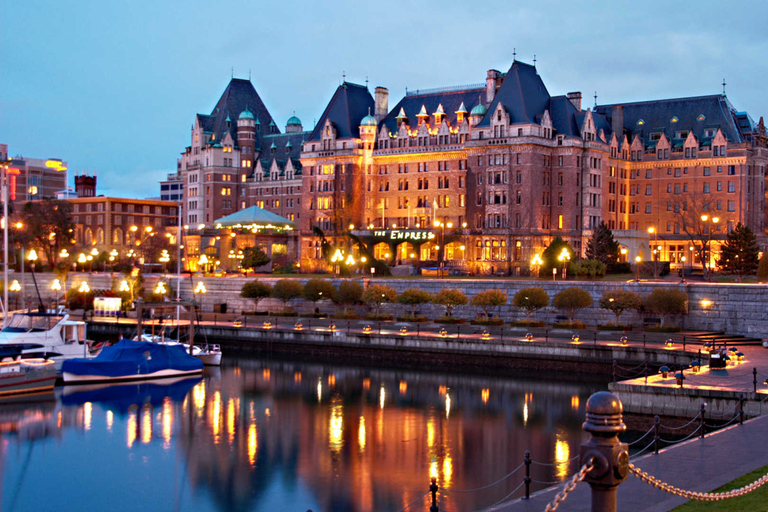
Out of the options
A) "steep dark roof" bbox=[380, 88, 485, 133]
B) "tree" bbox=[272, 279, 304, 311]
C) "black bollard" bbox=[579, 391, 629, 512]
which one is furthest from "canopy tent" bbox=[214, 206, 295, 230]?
"black bollard" bbox=[579, 391, 629, 512]

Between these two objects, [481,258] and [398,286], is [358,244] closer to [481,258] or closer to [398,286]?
→ [481,258]

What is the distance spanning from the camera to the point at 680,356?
45344 millimetres

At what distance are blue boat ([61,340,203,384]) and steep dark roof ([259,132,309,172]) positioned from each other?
74.4 meters

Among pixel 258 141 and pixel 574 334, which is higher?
pixel 258 141

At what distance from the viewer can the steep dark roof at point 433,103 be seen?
100562 millimetres

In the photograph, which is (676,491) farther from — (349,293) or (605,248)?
(605,248)

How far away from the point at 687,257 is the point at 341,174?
1622 inches

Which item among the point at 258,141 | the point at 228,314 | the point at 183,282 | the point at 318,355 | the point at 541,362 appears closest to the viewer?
the point at 541,362

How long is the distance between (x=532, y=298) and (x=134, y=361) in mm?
26731

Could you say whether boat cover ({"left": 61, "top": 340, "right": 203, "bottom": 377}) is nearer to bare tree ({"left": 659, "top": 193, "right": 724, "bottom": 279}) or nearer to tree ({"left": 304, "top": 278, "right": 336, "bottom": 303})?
tree ({"left": 304, "top": 278, "right": 336, "bottom": 303})

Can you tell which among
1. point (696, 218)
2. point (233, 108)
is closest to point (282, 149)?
point (233, 108)

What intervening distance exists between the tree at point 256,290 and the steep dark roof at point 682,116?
160ft

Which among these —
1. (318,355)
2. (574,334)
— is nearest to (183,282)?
(318,355)

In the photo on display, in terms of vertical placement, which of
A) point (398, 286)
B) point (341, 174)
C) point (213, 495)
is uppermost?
point (341, 174)
